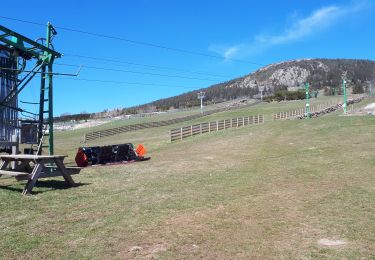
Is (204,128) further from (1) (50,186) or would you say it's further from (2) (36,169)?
(2) (36,169)

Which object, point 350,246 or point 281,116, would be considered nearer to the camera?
point 350,246

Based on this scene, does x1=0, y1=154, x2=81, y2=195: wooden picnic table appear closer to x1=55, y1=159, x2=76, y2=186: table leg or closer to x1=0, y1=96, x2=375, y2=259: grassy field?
x1=55, y1=159, x2=76, y2=186: table leg

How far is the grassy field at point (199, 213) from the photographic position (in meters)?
6.71

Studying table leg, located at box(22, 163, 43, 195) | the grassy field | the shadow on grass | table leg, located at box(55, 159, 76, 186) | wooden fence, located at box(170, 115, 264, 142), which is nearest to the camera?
the grassy field

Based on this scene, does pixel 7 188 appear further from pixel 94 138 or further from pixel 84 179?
pixel 94 138

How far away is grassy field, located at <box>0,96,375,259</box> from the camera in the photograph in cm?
671

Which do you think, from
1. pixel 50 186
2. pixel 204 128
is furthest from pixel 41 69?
pixel 204 128

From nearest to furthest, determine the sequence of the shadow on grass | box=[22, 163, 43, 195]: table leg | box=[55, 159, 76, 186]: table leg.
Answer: box=[22, 163, 43, 195]: table leg, the shadow on grass, box=[55, 159, 76, 186]: table leg

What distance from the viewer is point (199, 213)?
9.20m

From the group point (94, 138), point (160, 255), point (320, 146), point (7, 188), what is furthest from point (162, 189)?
point (94, 138)

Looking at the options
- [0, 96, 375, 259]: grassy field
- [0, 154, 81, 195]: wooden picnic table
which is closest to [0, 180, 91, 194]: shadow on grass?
[0, 96, 375, 259]: grassy field

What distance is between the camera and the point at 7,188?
12227 millimetres

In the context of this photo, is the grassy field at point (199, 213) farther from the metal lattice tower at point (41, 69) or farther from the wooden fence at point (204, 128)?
the wooden fence at point (204, 128)

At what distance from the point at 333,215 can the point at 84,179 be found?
28.9 ft
